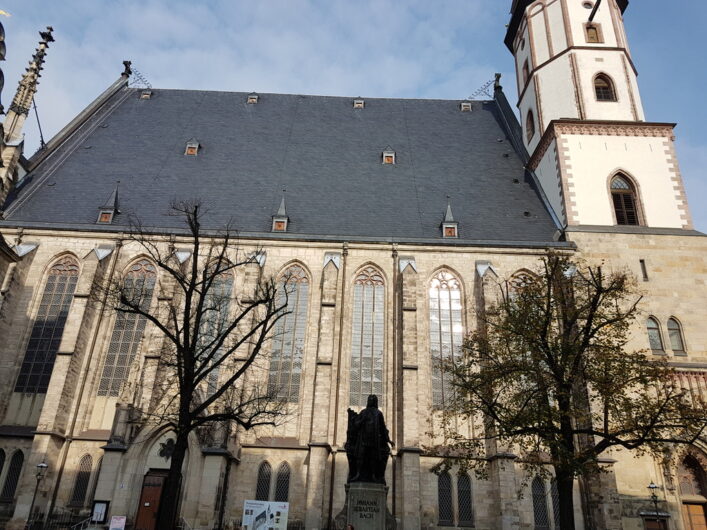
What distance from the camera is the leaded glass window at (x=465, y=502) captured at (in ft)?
55.6

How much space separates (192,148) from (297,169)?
4.78m

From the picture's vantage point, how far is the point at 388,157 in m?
25.3

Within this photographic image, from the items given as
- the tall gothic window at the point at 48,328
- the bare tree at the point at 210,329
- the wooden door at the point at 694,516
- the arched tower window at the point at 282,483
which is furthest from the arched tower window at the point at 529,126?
the tall gothic window at the point at 48,328

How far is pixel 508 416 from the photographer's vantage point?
1273cm

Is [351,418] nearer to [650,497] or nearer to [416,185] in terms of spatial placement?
[650,497]

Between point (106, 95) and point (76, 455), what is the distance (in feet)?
60.6

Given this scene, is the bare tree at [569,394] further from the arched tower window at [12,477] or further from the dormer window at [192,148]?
the dormer window at [192,148]

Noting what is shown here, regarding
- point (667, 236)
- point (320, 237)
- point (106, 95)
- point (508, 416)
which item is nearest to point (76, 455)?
point (320, 237)

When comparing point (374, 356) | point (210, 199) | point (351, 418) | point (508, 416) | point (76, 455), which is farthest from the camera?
point (210, 199)

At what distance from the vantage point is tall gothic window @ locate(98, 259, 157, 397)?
18922mm

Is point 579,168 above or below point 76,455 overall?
above

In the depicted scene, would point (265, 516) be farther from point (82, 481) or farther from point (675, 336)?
point (675, 336)

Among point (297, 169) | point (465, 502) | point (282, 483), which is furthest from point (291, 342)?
point (297, 169)

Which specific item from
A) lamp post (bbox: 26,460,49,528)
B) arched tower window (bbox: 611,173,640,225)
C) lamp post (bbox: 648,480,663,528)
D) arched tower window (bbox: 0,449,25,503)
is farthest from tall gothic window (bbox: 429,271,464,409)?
arched tower window (bbox: 0,449,25,503)
